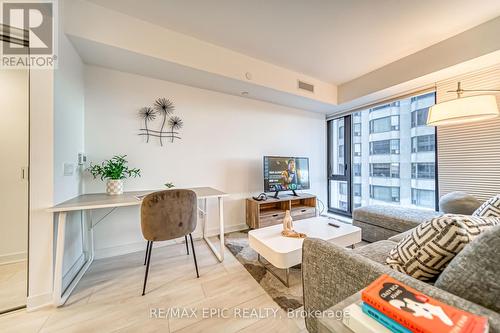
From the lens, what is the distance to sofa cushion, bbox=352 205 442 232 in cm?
205

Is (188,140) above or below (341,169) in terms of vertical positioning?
above

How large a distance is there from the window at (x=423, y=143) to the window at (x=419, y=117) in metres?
0.21

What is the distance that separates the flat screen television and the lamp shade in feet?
6.02

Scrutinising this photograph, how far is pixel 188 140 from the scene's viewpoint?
268 cm

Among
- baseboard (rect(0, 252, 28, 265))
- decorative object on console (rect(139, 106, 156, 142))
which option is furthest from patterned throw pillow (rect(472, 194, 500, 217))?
baseboard (rect(0, 252, 28, 265))

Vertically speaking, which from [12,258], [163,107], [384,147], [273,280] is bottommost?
[273,280]

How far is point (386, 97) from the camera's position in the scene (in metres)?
3.05

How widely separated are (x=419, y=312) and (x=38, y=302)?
2347 mm

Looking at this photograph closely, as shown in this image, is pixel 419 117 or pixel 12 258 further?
pixel 419 117

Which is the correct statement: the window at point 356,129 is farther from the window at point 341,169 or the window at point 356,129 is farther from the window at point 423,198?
the window at point 423,198

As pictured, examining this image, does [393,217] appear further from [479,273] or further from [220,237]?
[220,237]

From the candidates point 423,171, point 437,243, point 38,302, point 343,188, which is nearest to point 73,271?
point 38,302

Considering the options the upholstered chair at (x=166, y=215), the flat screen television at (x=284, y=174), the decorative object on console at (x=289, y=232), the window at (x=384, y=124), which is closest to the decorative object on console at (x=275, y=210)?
the flat screen television at (x=284, y=174)

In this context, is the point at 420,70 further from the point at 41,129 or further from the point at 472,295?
the point at 41,129
